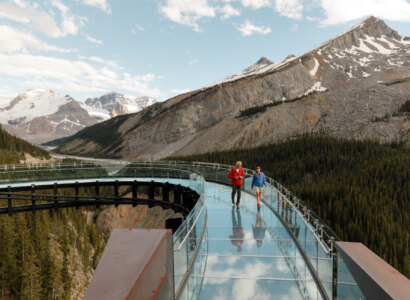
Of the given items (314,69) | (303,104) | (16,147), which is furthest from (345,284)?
(314,69)

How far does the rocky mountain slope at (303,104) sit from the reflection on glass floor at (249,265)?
7567cm

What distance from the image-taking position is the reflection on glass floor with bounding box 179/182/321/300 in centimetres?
614

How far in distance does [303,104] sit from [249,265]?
3860 inches

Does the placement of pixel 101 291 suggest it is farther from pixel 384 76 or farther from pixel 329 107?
pixel 384 76

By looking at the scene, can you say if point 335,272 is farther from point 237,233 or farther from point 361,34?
point 361,34

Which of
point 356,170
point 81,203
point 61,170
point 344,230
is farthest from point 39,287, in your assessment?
point 356,170

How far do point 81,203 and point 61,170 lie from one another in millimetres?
4359

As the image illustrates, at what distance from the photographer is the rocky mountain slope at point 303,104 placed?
87.1 metres

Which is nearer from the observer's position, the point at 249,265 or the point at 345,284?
the point at 345,284

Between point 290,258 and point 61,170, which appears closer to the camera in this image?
point 290,258

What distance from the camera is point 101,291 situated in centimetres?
316

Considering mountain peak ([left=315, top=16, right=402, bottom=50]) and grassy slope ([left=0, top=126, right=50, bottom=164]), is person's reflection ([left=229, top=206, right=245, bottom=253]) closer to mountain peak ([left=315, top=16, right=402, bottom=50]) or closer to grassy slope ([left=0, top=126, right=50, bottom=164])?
grassy slope ([left=0, top=126, right=50, bottom=164])

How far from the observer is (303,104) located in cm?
9862

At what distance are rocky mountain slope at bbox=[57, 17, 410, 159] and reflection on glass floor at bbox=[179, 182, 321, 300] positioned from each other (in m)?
75.7
